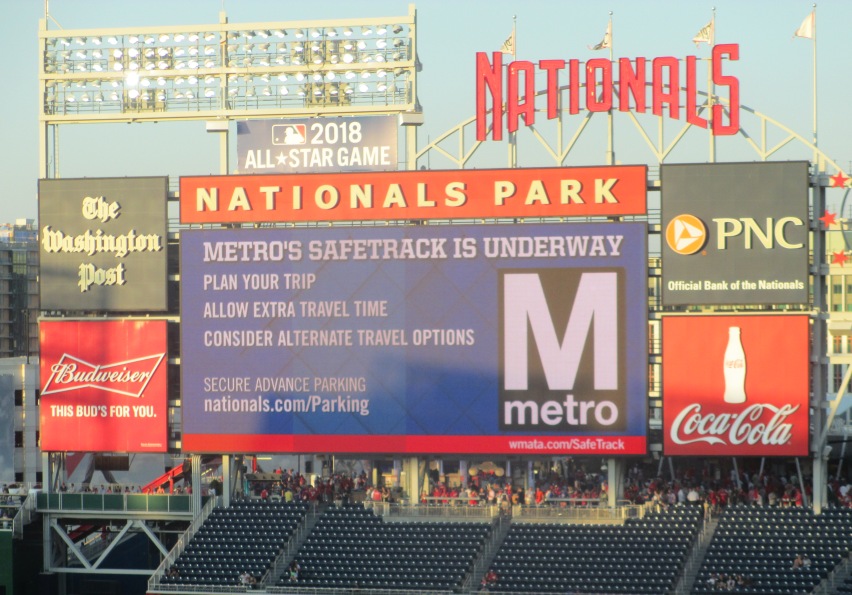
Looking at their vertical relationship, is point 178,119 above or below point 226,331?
above

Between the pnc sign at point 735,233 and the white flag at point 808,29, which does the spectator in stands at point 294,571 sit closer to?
the pnc sign at point 735,233

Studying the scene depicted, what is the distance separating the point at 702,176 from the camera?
37844 mm

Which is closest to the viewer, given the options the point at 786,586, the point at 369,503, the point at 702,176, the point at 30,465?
the point at 786,586

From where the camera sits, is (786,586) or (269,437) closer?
(786,586)

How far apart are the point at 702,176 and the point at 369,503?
43.4ft

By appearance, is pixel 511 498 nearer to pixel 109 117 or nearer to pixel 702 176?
pixel 702 176

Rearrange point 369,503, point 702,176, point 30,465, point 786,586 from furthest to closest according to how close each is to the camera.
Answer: point 30,465
point 369,503
point 702,176
point 786,586

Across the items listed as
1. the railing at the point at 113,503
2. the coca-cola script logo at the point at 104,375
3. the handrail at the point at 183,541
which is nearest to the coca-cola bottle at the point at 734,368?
the handrail at the point at 183,541

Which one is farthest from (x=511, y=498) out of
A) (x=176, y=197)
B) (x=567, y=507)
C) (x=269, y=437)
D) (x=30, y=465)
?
(x=30, y=465)

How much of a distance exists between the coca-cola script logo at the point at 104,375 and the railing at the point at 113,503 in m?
3.12

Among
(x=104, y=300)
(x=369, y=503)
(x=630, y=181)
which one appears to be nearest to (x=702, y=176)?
(x=630, y=181)

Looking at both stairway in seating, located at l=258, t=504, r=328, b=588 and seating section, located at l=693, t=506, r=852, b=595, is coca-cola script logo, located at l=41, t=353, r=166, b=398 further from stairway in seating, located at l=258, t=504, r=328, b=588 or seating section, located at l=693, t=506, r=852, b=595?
seating section, located at l=693, t=506, r=852, b=595

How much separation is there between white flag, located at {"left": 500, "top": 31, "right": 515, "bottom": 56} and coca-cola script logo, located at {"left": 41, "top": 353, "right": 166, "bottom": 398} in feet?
43.7

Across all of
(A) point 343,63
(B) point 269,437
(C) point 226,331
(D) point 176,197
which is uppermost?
(A) point 343,63
